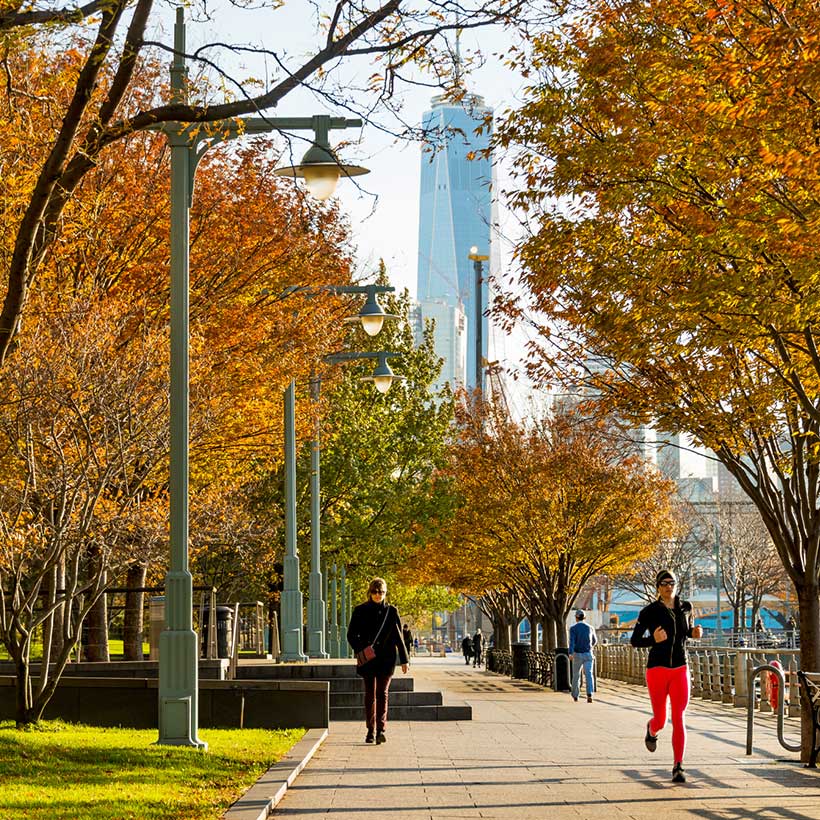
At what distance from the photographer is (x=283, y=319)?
2391cm

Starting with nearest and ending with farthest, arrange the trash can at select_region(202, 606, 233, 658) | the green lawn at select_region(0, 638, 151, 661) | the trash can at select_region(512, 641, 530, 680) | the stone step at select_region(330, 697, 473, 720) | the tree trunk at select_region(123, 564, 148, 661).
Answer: the stone step at select_region(330, 697, 473, 720)
the tree trunk at select_region(123, 564, 148, 661)
the trash can at select_region(202, 606, 233, 658)
the green lawn at select_region(0, 638, 151, 661)
the trash can at select_region(512, 641, 530, 680)

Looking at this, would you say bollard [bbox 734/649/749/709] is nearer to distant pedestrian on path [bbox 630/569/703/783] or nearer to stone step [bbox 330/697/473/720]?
stone step [bbox 330/697/473/720]

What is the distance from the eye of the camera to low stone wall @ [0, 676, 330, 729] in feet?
57.8

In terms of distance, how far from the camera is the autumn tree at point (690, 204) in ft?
39.3

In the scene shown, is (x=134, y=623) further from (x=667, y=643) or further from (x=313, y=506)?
(x=667, y=643)

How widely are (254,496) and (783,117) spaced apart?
2835 centimetres

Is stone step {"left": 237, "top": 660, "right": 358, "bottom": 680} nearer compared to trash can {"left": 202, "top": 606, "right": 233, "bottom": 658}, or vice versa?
stone step {"left": 237, "top": 660, "right": 358, "bottom": 680}

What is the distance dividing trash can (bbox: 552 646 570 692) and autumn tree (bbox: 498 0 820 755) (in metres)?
16.0

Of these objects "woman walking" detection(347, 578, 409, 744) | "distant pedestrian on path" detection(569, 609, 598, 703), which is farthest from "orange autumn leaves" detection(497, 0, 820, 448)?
"distant pedestrian on path" detection(569, 609, 598, 703)

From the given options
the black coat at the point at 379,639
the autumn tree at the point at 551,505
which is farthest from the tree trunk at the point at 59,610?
the autumn tree at the point at 551,505

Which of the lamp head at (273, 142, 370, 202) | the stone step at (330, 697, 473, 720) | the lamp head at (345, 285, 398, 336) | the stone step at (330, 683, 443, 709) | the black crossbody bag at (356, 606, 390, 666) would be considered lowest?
the stone step at (330, 697, 473, 720)

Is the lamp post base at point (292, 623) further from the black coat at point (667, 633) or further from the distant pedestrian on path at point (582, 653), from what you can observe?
the black coat at point (667, 633)

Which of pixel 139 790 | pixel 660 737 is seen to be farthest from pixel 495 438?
pixel 139 790

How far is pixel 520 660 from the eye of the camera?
4909 centimetres
